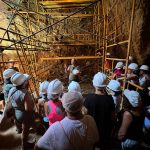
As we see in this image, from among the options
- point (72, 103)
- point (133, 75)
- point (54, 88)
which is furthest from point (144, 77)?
point (72, 103)

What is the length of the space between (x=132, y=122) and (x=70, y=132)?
0.96 metres

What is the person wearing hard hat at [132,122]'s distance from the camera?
7.87 ft

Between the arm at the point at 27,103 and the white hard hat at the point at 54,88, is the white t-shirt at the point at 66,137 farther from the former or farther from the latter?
the arm at the point at 27,103

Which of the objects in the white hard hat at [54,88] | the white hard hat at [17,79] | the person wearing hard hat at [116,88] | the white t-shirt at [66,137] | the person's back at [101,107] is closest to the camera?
the white t-shirt at [66,137]

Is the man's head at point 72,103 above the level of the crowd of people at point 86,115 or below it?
above

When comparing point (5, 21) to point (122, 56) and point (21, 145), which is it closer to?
point (122, 56)

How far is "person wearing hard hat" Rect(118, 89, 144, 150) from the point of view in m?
2.40

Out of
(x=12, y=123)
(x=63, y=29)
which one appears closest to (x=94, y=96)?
(x=12, y=123)

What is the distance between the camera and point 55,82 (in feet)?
9.57

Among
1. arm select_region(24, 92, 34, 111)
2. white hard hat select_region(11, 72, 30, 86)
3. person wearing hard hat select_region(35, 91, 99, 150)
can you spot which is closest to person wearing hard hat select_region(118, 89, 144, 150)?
person wearing hard hat select_region(35, 91, 99, 150)

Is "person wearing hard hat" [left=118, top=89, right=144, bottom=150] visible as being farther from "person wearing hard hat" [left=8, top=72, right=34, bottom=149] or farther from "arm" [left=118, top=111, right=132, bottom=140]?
"person wearing hard hat" [left=8, top=72, right=34, bottom=149]

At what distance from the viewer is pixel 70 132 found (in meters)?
1.81

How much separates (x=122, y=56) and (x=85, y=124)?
211 inches

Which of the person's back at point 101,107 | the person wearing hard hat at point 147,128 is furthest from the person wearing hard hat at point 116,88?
the person's back at point 101,107
